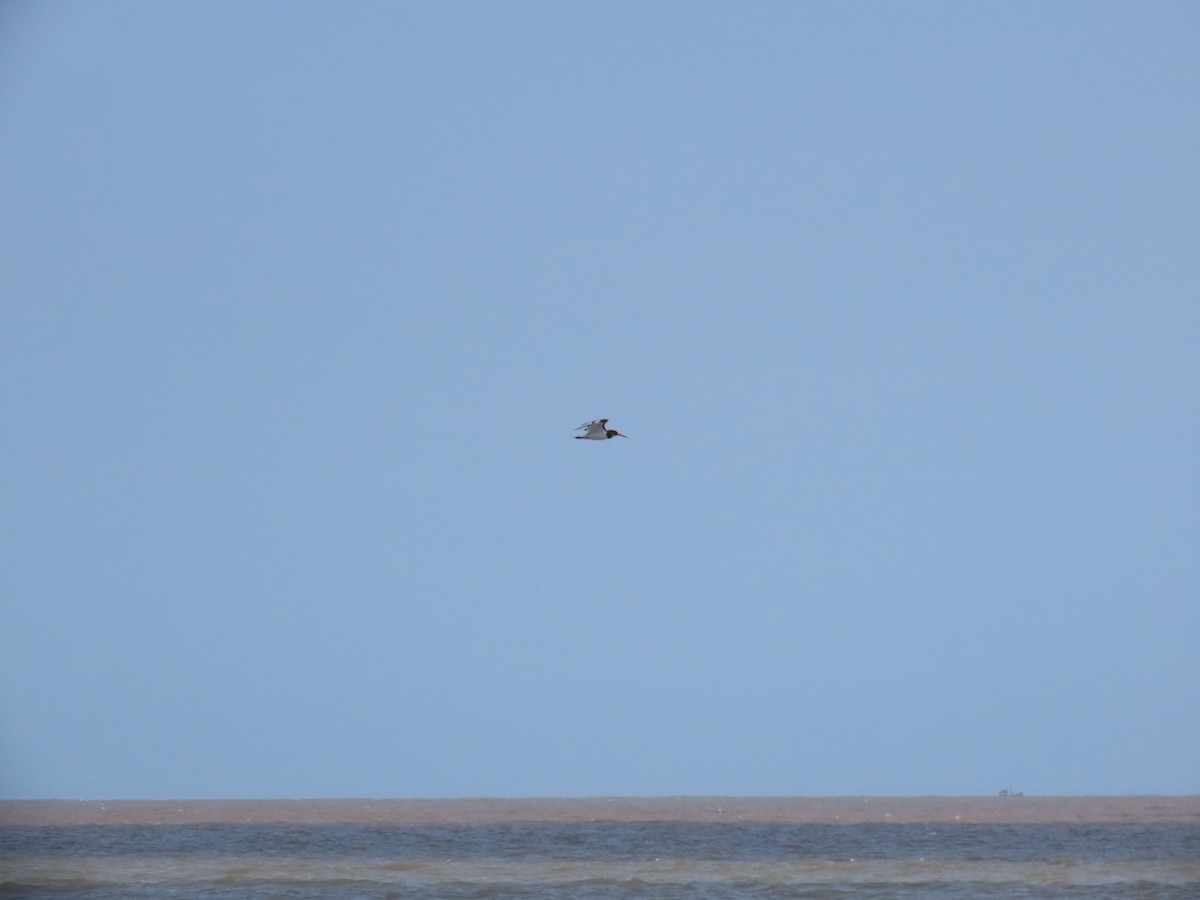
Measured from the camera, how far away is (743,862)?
57.5 m

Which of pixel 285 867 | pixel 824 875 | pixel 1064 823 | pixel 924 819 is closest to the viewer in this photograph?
pixel 824 875

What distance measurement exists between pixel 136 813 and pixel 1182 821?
2707 inches

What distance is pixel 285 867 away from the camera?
56.4 m

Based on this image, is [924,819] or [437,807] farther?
[437,807]

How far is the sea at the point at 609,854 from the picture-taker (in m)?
48.1

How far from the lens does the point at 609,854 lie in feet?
203

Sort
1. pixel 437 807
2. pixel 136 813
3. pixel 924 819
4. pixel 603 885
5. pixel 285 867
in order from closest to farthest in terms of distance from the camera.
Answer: pixel 603 885 → pixel 285 867 → pixel 924 819 → pixel 136 813 → pixel 437 807

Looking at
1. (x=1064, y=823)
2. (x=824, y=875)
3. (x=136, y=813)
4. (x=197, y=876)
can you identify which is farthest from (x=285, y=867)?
(x=136, y=813)

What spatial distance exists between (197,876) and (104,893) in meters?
5.61

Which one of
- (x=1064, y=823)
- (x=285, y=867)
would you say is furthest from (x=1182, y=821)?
(x=285, y=867)

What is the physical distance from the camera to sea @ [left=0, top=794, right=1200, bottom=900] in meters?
48.1

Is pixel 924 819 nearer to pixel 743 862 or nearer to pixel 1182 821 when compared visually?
pixel 1182 821

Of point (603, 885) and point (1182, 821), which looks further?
point (1182, 821)

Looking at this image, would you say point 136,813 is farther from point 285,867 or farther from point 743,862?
point 743,862
